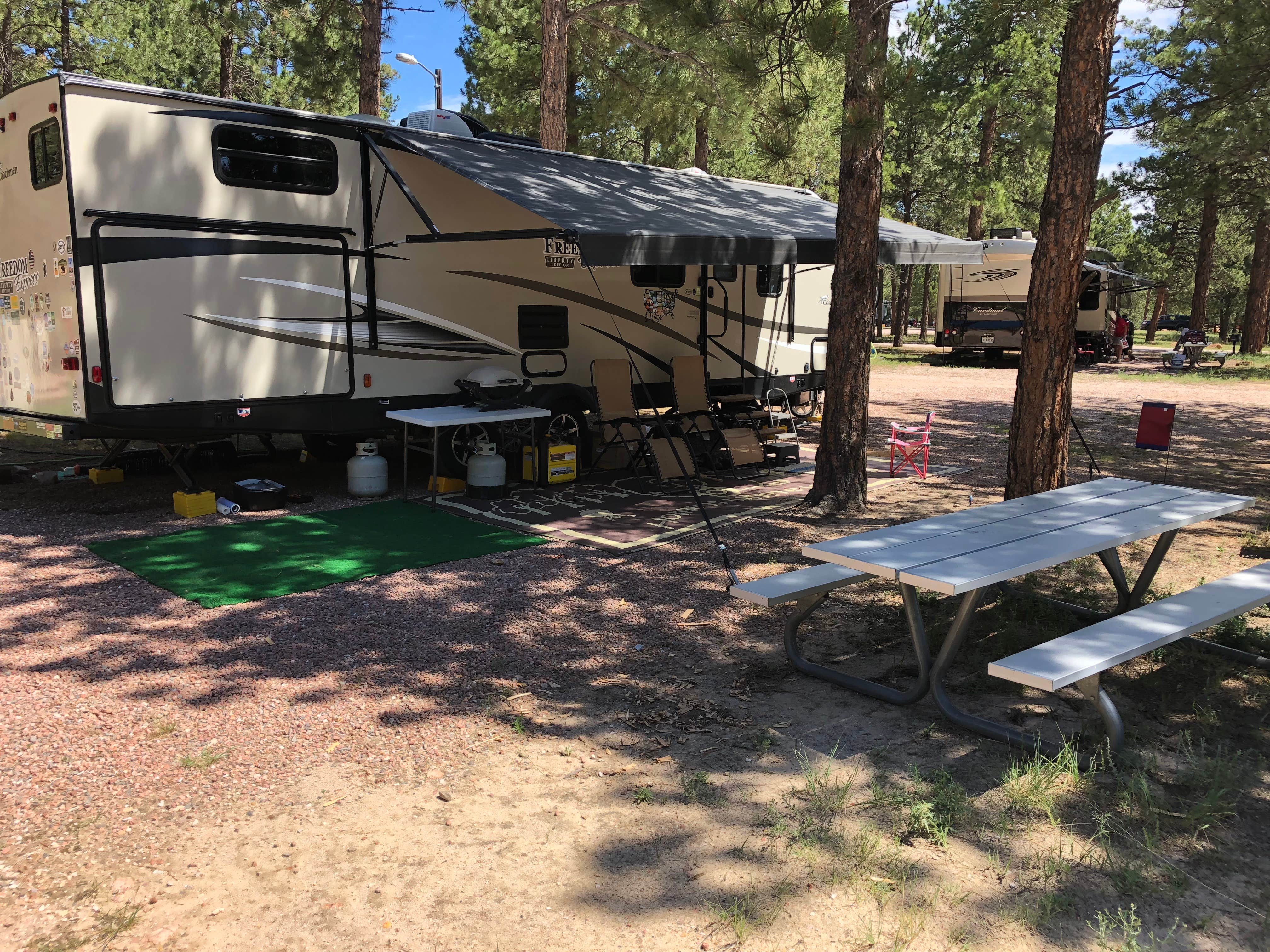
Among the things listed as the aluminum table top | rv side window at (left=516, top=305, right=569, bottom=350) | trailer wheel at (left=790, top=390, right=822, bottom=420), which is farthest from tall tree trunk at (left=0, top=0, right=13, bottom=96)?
the aluminum table top

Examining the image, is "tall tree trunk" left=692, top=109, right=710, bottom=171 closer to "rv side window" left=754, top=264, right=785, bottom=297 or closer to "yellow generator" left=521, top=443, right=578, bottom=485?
"rv side window" left=754, top=264, right=785, bottom=297

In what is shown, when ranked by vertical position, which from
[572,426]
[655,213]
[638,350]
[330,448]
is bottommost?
[330,448]

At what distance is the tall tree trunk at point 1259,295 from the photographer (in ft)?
80.8

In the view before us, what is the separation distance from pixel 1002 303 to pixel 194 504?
19.6 metres

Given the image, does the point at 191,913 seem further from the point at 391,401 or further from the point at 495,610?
the point at 391,401

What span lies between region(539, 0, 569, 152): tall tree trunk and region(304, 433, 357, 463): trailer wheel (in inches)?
167

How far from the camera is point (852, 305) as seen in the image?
6750mm

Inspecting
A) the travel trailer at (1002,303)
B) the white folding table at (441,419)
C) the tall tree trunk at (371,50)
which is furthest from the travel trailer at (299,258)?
the travel trailer at (1002,303)

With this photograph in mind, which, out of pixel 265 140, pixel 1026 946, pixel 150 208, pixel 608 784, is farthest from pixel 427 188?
pixel 1026 946

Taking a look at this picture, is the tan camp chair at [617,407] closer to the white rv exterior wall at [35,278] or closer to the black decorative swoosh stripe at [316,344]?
the black decorative swoosh stripe at [316,344]

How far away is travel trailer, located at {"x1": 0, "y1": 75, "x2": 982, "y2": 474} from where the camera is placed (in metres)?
6.02

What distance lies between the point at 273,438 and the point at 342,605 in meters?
5.42

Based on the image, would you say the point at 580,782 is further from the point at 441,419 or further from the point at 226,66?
the point at 226,66

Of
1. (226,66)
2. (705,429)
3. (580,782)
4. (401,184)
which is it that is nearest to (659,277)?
(705,429)
